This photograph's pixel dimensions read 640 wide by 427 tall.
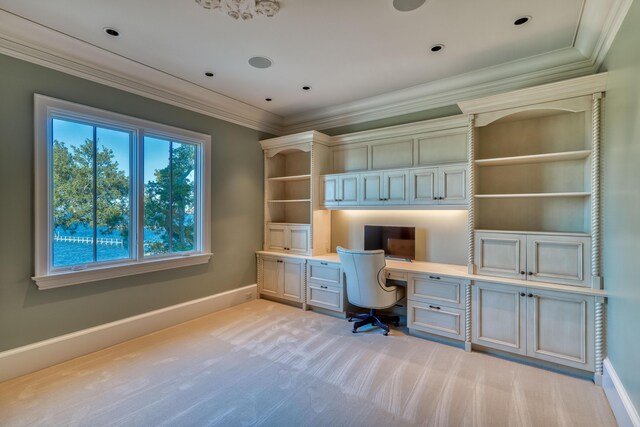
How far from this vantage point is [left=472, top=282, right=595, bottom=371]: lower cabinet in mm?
2443

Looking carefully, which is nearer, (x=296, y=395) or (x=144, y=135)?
(x=296, y=395)

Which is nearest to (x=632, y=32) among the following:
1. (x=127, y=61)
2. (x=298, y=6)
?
(x=298, y=6)

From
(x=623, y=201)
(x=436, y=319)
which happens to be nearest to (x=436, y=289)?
(x=436, y=319)

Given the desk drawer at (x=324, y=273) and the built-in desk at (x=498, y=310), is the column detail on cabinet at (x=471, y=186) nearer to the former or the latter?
the built-in desk at (x=498, y=310)

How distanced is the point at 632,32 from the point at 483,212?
1.86 meters

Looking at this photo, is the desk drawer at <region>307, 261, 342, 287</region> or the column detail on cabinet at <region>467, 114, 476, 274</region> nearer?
the column detail on cabinet at <region>467, 114, 476, 274</region>

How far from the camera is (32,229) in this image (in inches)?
102

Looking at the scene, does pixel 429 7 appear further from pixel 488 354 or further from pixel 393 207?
pixel 488 354

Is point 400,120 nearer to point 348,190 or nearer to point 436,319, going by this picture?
point 348,190

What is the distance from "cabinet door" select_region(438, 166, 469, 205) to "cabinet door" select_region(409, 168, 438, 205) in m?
0.07

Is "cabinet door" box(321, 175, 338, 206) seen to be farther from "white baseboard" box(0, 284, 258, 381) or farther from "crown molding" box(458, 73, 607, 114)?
"white baseboard" box(0, 284, 258, 381)

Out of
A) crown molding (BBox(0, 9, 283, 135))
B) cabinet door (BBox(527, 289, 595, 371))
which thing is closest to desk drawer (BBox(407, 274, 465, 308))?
cabinet door (BBox(527, 289, 595, 371))

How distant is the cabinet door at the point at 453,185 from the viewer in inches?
125

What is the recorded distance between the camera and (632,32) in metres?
1.84
